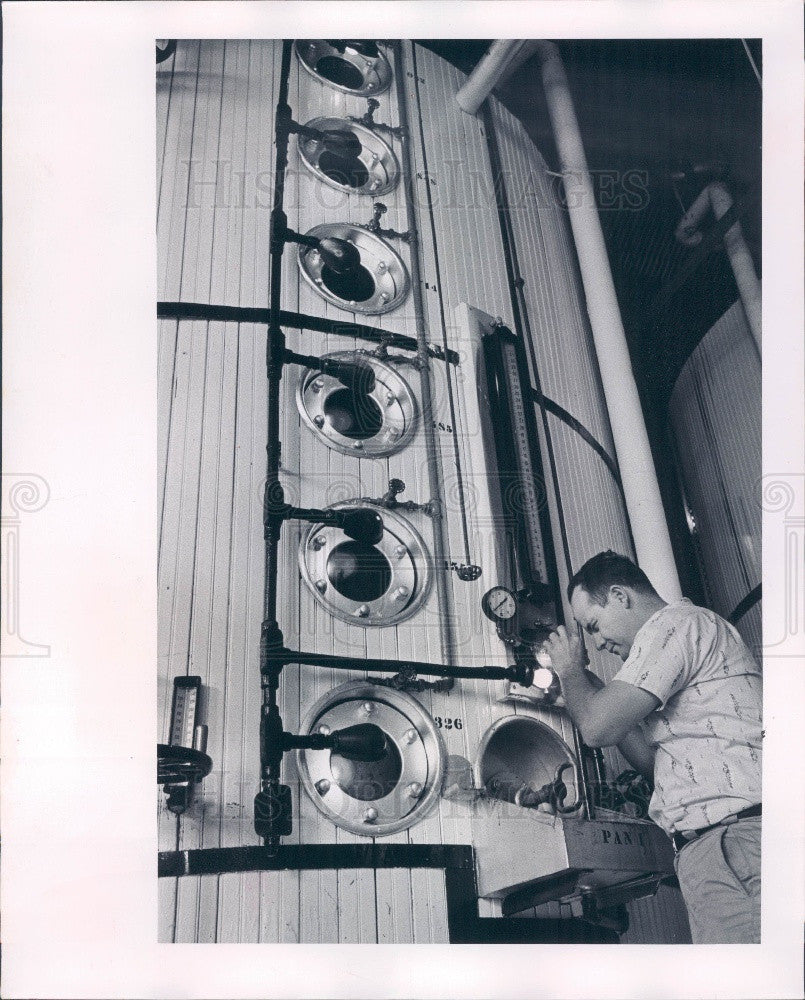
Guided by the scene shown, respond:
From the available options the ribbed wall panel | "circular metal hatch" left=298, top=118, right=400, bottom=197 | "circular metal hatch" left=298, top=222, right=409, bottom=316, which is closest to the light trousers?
the ribbed wall panel

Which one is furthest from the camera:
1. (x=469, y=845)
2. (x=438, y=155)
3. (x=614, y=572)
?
(x=438, y=155)

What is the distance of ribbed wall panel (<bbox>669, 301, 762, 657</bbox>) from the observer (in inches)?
59.6

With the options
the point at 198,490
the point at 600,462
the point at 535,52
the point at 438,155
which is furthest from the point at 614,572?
the point at 535,52

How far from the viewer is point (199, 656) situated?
1422 millimetres

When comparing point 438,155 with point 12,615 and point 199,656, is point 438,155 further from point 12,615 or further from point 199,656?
point 12,615

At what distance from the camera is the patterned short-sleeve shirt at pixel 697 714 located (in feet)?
4.73

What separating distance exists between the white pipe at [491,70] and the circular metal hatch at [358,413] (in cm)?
56

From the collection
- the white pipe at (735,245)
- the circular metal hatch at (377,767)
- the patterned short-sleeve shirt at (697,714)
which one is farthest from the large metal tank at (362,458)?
the white pipe at (735,245)

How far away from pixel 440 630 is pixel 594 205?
32.4 inches

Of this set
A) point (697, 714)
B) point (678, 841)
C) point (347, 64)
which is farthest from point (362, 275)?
point (678, 841)

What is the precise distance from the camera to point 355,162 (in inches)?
63.2

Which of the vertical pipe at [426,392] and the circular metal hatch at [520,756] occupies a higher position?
the vertical pipe at [426,392]

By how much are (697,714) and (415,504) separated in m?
0.59

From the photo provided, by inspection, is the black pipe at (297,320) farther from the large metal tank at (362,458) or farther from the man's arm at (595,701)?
the man's arm at (595,701)
